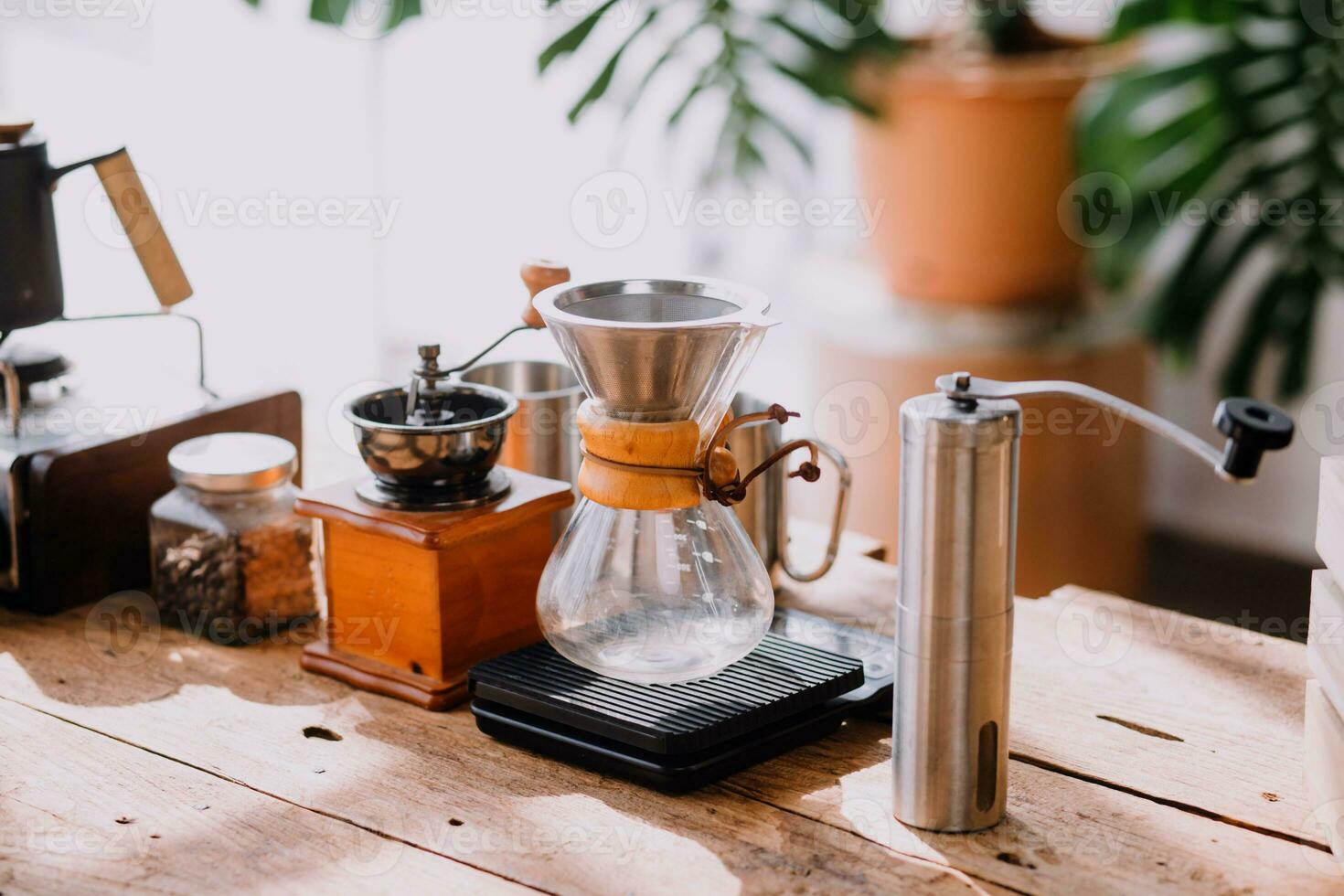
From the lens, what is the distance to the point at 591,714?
96 cm

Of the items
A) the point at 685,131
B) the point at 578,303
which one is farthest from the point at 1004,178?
the point at 578,303

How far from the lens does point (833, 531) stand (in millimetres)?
1230

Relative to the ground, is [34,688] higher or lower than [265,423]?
lower

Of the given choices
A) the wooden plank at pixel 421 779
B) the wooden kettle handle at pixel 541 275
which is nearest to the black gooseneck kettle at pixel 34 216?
the wooden plank at pixel 421 779

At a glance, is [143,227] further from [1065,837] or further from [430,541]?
[1065,837]

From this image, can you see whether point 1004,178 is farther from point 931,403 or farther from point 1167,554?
point 931,403

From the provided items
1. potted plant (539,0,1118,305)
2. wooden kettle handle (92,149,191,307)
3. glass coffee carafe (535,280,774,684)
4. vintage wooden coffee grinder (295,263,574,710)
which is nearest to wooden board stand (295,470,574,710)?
vintage wooden coffee grinder (295,263,574,710)

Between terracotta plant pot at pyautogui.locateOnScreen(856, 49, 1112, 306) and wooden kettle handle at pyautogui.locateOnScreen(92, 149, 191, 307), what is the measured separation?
133 centimetres

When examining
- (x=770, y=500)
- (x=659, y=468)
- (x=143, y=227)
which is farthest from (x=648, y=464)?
(x=143, y=227)

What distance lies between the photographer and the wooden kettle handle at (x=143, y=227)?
Answer: 1269 millimetres

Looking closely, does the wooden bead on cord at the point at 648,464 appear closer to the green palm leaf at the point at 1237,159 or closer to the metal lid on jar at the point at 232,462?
the metal lid on jar at the point at 232,462

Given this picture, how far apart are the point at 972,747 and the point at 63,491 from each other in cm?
80

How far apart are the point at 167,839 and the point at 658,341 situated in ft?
1.43

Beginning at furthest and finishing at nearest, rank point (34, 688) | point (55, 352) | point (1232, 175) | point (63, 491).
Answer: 1. point (1232, 175)
2. point (55, 352)
3. point (63, 491)
4. point (34, 688)
